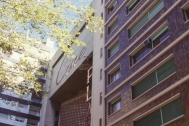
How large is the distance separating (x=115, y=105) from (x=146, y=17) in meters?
6.42

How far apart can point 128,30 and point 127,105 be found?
6145mm

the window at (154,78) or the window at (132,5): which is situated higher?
the window at (132,5)

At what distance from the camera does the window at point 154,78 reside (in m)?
15.4

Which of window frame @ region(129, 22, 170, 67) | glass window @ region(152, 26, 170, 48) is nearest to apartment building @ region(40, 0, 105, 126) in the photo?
window frame @ region(129, 22, 170, 67)

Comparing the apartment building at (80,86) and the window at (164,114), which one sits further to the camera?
the apartment building at (80,86)

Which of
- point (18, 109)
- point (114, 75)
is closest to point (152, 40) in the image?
point (114, 75)

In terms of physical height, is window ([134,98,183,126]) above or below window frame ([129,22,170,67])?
below

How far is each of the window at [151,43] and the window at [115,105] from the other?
2.78 metres

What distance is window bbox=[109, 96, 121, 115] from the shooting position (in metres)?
19.6

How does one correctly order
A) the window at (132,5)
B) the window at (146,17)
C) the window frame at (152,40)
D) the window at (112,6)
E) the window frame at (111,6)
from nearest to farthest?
the window frame at (152,40)
the window at (146,17)
the window at (132,5)
the window frame at (111,6)
the window at (112,6)

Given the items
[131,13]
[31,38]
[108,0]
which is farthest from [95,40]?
[31,38]

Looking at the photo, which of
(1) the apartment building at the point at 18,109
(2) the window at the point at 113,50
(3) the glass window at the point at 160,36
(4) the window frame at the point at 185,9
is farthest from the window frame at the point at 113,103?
(1) the apartment building at the point at 18,109

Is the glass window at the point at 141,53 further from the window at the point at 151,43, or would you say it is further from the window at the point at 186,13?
the window at the point at 186,13

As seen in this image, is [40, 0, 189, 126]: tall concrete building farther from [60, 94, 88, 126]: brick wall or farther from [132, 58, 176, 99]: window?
[60, 94, 88, 126]: brick wall
